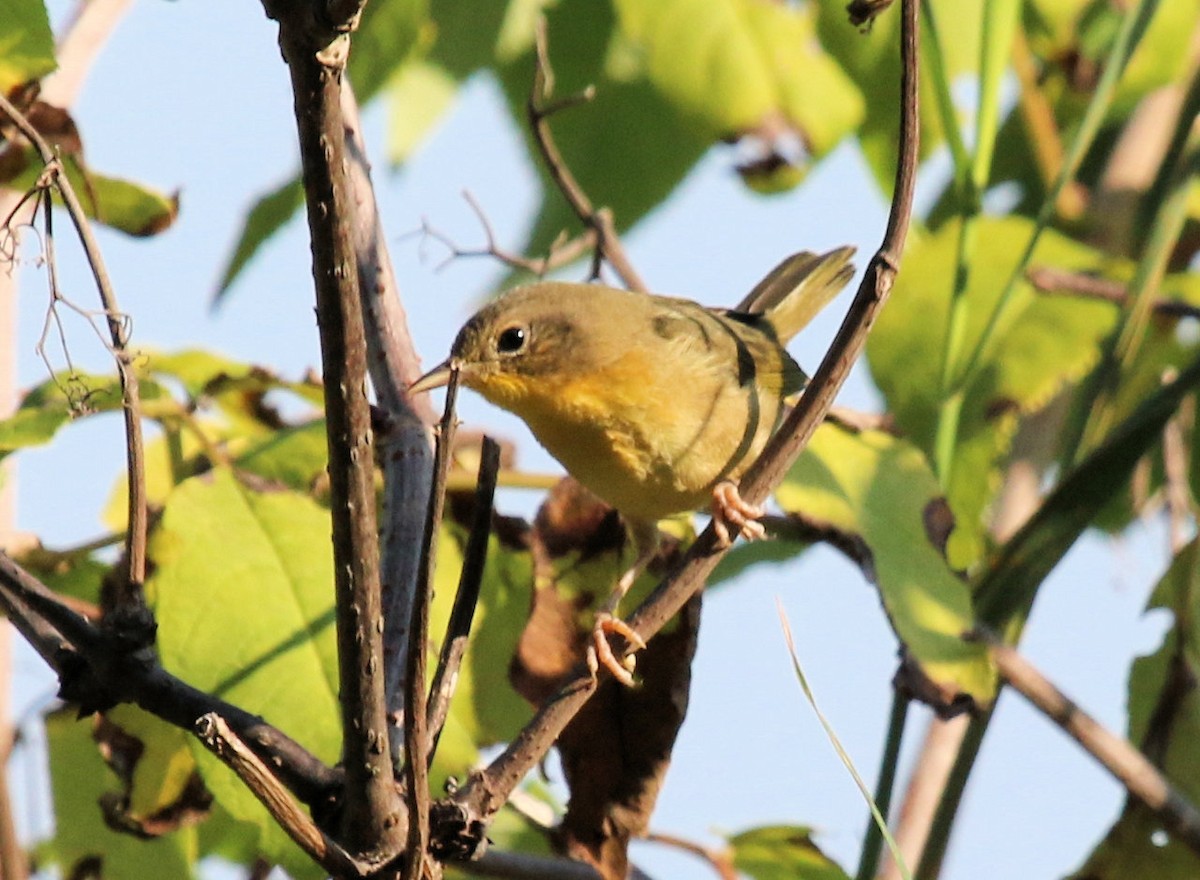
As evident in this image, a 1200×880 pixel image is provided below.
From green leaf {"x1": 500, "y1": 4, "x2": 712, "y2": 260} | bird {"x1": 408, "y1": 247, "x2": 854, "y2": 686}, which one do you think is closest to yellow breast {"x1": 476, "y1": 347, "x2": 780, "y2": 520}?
bird {"x1": 408, "y1": 247, "x2": 854, "y2": 686}

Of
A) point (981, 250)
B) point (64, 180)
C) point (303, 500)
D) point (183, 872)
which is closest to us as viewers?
point (64, 180)

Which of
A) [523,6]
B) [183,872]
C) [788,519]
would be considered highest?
[523,6]

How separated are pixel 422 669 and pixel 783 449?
57 centimetres

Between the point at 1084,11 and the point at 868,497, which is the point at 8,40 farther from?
the point at 1084,11

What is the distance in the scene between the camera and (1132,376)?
13.6 feet

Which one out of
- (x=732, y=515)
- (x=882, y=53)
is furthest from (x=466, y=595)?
(x=882, y=53)

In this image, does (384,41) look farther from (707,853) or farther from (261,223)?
(707,853)

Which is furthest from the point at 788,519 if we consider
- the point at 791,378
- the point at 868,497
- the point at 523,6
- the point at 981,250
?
the point at 523,6

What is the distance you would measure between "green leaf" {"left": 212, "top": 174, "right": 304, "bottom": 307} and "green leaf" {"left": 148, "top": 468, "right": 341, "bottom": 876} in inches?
35.7

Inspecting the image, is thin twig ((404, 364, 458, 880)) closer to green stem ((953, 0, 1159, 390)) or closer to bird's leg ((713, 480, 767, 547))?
bird's leg ((713, 480, 767, 547))

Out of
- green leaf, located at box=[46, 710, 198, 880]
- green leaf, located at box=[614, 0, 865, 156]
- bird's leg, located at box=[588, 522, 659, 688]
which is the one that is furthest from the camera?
green leaf, located at box=[614, 0, 865, 156]

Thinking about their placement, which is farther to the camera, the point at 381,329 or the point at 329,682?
the point at 381,329

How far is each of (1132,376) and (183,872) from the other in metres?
2.70

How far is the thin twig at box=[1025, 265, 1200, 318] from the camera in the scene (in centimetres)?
346
